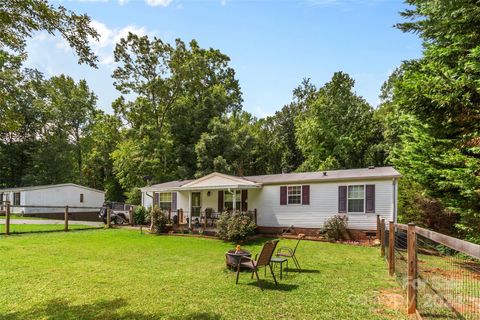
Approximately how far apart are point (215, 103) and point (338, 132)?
11.4 meters

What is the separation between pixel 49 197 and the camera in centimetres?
2750

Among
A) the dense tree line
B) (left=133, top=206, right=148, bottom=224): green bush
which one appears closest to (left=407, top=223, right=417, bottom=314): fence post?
the dense tree line

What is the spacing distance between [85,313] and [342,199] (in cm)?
1187

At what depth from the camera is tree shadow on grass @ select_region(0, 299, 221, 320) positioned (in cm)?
487

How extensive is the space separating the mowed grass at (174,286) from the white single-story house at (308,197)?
10.4 feet

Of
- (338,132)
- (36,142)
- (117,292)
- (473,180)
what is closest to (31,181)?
(36,142)

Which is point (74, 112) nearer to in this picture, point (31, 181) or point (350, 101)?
point (31, 181)

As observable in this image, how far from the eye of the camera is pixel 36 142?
38.2 metres

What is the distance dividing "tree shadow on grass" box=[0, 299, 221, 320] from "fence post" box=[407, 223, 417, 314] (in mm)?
2877

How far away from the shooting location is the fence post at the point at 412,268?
15.2ft

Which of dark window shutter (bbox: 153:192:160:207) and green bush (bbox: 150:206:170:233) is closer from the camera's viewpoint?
green bush (bbox: 150:206:170:233)

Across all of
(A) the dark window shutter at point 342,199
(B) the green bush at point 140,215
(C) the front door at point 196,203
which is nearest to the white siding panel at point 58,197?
(B) the green bush at point 140,215

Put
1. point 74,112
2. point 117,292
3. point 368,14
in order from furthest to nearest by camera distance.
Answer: point 74,112
point 368,14
point 117,292

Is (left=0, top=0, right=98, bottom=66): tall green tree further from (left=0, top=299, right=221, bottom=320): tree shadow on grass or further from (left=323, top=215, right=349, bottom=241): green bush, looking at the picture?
(left=323, top=215, right=349, bottom=241): green bush
